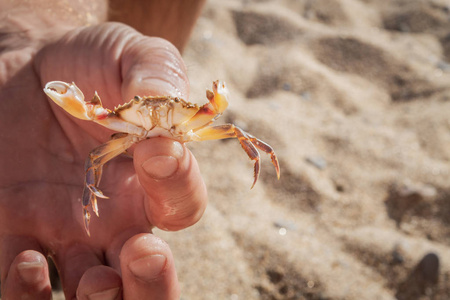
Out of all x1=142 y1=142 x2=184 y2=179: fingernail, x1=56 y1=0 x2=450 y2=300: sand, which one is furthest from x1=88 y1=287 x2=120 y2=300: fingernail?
x1=56 y1=0 x2=450 y2=300: sand

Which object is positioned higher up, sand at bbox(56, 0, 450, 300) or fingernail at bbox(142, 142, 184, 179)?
fingernail at bbox(142, 142, 184, 179)

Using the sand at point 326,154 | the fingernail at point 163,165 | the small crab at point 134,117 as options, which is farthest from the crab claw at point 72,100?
the sand at point 326,154

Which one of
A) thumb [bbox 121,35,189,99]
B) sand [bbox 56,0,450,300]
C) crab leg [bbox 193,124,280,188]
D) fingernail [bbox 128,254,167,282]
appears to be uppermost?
thumb [bbox 121,35,189,99]

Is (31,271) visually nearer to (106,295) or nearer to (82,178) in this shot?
(106,295)

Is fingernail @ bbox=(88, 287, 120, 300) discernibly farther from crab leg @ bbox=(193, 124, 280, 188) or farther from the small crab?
crab leg @ bbox=(193, 124, 280, 188)

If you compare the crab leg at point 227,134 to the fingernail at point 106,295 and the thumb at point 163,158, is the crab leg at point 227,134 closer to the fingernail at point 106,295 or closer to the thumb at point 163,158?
the thumb at point 163,158

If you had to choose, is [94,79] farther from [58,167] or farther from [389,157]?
[389,157]

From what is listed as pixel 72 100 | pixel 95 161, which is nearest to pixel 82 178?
pixel 95 161
